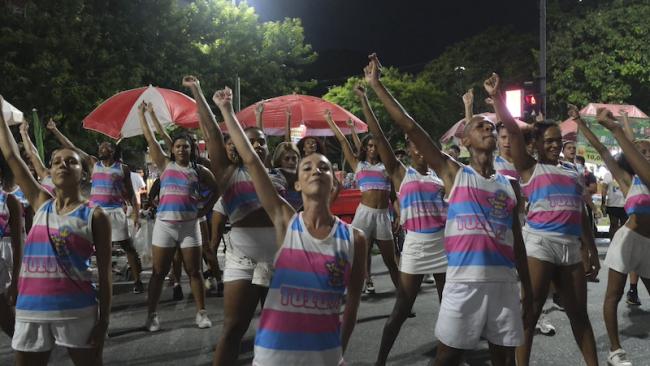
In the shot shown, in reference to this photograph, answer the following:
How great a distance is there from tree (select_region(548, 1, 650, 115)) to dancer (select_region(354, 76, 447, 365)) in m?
23.1

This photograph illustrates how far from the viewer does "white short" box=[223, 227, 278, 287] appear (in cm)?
443

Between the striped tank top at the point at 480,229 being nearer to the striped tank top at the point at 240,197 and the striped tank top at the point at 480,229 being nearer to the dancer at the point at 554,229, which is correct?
the dancer at the point at 554,229

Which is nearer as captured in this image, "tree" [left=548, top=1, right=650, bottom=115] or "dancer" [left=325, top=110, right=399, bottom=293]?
"dancer" [left=325, top=110, right=399, bottom=293]

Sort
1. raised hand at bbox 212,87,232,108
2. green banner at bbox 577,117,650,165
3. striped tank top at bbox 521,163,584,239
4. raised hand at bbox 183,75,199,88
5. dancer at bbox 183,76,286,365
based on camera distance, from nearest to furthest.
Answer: raised hand at bbox 212,87,232,108
raised hand at bbox 183,75,199,88
dancer at bbox 183,76,286,365
striped tank top at bbox 521,163,584,239
green banner at bbox 577,117,650,165

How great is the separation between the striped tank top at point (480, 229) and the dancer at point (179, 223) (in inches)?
136

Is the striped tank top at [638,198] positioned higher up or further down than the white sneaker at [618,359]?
higher up

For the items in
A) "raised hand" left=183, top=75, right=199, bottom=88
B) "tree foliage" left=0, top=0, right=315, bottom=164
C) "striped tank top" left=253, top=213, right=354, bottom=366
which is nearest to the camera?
"striped tank top" left=253, top=213, right=354, bottom=366

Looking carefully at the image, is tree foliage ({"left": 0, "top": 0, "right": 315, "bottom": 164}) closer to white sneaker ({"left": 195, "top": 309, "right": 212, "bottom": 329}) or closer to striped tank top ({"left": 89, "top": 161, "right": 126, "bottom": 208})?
striped tank top ({"left": 89, "top": 161, "right": 126, "bottom": 208})

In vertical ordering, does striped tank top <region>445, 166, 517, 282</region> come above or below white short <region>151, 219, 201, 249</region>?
above

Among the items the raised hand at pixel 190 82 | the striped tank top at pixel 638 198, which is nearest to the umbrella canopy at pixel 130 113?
the raised hand at pixel 190 82

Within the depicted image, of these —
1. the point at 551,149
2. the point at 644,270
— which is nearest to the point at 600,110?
the point at 551,149

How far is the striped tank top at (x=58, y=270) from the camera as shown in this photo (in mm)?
3445

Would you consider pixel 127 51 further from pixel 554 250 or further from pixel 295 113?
pixel 554 250

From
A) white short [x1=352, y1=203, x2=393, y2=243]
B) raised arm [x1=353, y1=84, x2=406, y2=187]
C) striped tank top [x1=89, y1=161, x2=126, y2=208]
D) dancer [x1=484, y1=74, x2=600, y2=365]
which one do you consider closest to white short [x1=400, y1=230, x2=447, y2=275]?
raised arm [x1=353, y1=84, x2=406, y2=187]
